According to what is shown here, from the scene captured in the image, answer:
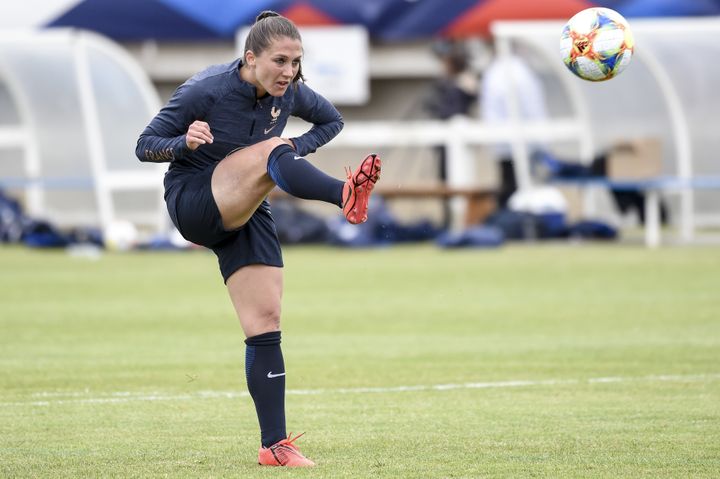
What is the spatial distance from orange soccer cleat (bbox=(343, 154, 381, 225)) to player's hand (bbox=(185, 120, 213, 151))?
2.14ft

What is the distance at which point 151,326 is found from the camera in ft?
42.9

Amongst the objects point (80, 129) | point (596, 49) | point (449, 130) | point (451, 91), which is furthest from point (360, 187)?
point (80, 129)

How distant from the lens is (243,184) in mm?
6641

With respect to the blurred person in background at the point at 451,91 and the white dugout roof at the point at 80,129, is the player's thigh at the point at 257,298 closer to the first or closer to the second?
the white dugout roof at the point at 80,129

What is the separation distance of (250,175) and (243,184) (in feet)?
0.18

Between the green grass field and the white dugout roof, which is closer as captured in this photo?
the green grass field

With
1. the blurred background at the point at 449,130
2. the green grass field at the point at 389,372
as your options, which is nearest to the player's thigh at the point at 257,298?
the green grass field at the point at 389,372

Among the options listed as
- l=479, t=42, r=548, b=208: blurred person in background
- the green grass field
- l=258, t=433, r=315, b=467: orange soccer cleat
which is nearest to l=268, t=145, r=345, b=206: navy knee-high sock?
l=258, t=433, r=315, b=467: orange soccer cleat

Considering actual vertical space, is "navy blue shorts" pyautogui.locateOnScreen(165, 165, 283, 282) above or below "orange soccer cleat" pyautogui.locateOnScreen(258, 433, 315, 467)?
above

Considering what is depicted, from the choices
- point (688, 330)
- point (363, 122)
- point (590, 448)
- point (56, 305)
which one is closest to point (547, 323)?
point (688, 330)

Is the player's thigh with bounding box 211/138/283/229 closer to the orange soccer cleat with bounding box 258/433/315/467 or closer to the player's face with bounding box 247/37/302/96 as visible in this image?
the player's face with bounding box 247/37/302/96

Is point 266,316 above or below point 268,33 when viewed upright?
below

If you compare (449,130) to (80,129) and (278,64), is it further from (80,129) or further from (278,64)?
(278,64)

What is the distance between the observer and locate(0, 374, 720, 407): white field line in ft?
28.9
